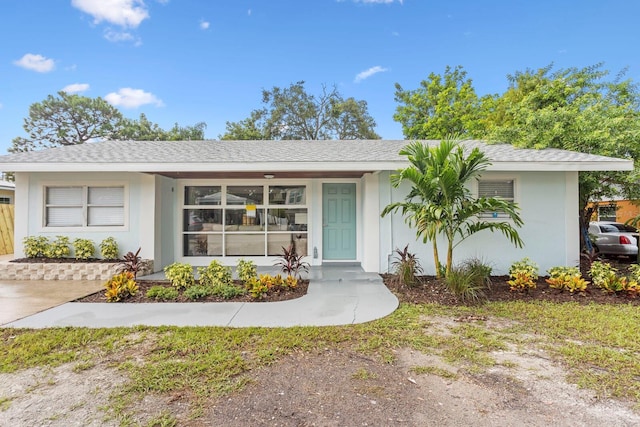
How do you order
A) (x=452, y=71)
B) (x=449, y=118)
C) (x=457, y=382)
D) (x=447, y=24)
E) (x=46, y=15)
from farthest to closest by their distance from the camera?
(x=452, y=71)
(x=449, y=118)
(x=447, y=24)
(x=46, y=15)
(x=457, y=382)

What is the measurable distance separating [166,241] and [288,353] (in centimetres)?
607

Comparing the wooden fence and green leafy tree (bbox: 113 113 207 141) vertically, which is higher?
green leafy tree (bbox: 113 113 207 141)

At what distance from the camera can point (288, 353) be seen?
3277 mm

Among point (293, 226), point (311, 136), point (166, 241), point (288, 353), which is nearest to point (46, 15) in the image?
point (166, 241)

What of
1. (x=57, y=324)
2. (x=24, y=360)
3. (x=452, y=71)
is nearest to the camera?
(x=24, y=360)

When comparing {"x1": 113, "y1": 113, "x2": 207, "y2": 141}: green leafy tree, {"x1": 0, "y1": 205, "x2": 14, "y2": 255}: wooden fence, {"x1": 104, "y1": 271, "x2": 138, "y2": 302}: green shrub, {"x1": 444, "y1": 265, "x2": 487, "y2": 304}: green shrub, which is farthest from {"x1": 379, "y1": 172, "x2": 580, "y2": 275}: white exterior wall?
{"x1": 113, "y1": 113, "x2": 207, "y2": 141}: green leafy tree

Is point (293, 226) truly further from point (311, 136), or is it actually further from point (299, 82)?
point (299, 82)

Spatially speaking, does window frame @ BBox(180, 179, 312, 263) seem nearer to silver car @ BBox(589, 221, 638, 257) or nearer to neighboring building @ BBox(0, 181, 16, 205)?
silver car @ BBox(589, 221, 638, 257)

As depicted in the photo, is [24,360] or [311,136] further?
[311,136]

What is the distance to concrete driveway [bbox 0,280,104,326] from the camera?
470 centimetres

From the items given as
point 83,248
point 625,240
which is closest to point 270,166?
Result: point 83,248

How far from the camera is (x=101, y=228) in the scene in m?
7.52

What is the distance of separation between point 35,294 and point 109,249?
1.70 m

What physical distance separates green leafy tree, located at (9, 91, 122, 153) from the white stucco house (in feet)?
74.0
